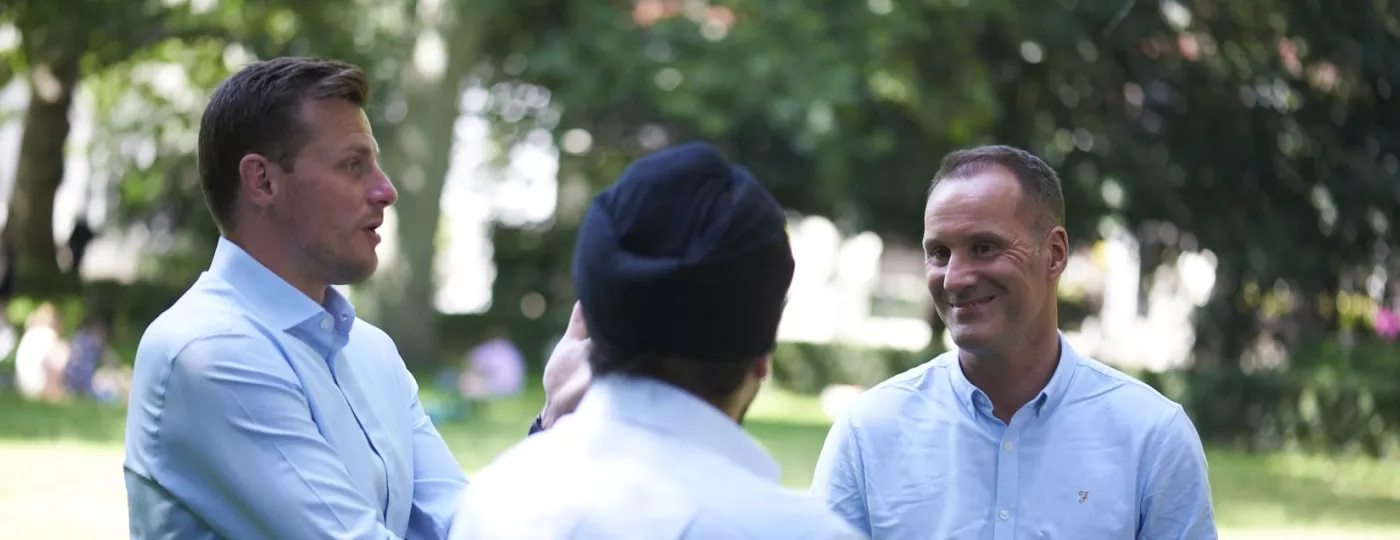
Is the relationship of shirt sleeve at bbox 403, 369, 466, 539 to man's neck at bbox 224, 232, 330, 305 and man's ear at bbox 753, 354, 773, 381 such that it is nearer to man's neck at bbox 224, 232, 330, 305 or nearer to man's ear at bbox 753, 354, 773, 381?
man's neck at bbox 224, 232, 330, 305

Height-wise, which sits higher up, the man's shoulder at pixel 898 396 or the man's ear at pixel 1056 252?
the man's ear at pixel 1056 252

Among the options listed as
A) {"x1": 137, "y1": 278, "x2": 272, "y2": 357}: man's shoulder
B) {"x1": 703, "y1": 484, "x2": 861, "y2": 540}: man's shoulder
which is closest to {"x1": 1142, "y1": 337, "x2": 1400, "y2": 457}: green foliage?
{"x1": 137, "y1": 278, "x2": 272, "y2": 357}: man's shoulder

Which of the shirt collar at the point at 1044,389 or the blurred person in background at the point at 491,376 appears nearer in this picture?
the shirt collar at the point at 1044,389

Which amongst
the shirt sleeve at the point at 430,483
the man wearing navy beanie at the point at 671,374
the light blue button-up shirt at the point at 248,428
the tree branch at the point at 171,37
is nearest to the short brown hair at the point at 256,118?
the light blue button-up shirt at the point at 248,428

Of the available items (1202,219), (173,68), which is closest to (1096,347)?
(1202,219)

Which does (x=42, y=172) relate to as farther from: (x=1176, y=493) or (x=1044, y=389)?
(x=1176, y=493)

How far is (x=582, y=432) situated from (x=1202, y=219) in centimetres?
2038

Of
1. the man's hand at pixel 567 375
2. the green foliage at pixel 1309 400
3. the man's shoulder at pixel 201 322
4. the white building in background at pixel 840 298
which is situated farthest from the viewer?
the white building in background at pixel 840 298

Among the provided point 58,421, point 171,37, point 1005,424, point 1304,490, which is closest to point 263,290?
point 1005,424

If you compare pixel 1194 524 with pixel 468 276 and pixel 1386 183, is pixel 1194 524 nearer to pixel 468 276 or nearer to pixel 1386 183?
pixel 1386 183

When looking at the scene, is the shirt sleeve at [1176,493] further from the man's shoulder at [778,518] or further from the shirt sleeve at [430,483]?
the man's shoulder at [778,518]

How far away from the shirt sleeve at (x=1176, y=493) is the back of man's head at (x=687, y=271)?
145cm

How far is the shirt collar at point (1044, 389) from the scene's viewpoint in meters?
3.29

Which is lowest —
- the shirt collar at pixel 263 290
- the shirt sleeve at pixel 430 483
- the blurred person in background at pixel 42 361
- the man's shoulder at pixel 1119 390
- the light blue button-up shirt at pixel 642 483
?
the blurred person in background at pixel 42 361
